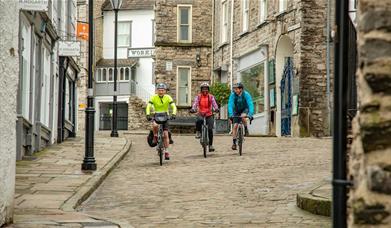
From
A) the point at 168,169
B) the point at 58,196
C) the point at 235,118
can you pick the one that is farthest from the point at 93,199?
the point at 235,118

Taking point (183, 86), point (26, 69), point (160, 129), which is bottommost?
point (160, 129)

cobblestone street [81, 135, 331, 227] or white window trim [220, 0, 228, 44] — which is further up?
white window trim [220, 0, 228, 44]

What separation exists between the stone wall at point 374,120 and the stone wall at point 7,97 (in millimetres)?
5091

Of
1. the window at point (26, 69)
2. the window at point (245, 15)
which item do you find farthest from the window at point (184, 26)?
the window at point (26, 69)

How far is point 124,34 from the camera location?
63906mm

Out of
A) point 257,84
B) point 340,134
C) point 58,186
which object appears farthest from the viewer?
point 257,84

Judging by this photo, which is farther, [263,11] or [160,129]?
[263,11]

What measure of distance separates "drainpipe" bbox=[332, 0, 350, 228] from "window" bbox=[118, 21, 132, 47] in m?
60.0

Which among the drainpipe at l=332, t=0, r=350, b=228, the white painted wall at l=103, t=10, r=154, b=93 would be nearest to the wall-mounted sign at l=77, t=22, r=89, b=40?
A: the drainpipe at l=332, t=0, r=350, b=228

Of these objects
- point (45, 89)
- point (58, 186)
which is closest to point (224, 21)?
point (45, 89)

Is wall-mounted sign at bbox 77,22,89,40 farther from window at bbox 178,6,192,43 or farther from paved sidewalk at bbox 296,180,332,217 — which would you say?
paved sidewalk at bbox 296,180,332,217

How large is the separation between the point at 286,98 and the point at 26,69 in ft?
51.3

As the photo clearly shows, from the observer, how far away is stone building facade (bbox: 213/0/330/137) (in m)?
31.2

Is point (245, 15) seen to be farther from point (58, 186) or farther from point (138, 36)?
point (58, 186)
